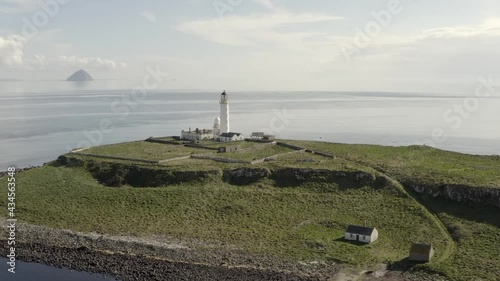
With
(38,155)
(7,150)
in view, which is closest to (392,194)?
(38,155)

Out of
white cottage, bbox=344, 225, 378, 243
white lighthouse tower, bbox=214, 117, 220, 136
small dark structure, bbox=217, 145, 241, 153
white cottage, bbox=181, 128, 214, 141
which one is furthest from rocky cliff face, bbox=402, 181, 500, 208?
white lighthouse tower, bbox=214, 117, 220, 136

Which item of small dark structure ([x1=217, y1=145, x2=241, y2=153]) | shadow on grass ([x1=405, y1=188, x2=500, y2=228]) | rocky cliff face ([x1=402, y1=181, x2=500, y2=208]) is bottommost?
shadow on grass ([x1=405, y1=188, x2=500, y2=228])

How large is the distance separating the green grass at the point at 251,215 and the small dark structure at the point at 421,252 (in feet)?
3.99

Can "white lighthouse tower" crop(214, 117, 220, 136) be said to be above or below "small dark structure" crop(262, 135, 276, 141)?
above

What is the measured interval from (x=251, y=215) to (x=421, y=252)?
14.4m

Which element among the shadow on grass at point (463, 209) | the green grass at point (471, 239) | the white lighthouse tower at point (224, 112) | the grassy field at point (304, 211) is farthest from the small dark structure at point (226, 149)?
the green grass at point (471, 239)

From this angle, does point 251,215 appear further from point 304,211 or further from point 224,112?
point 224,112

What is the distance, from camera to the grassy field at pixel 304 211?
32.9m

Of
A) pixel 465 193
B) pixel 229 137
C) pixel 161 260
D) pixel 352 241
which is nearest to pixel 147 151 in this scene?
pixel 229 137

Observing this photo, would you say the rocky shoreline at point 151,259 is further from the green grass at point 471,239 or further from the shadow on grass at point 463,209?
the shadow on grass at point 463,209

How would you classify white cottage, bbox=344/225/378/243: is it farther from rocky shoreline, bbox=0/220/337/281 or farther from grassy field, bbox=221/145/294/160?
grassy field, bbox=221/145/294/160

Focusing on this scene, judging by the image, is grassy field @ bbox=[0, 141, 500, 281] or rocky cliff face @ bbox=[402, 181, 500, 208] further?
rocky cliff face @ bbox=[402, 181, 500, 208]

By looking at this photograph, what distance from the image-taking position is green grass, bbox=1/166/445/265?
34.1 metres

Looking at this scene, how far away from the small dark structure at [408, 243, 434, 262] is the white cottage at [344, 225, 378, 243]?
3.53 meters
